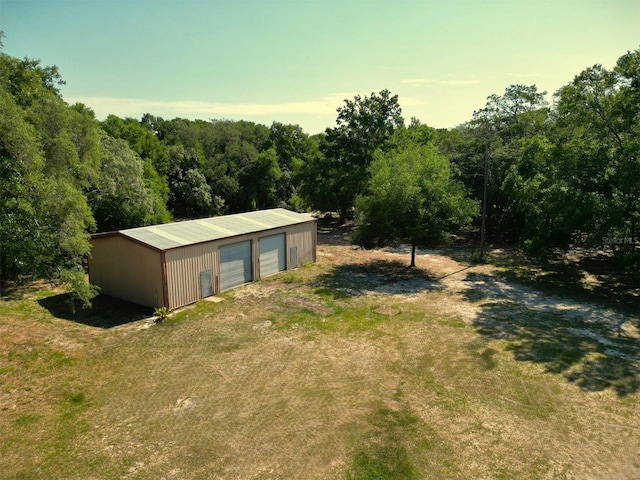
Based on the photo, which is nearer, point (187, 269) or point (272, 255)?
point (187, 269)

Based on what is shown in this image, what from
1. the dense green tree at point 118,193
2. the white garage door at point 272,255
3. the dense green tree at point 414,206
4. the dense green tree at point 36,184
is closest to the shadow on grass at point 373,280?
the dense green tree at point 414,206

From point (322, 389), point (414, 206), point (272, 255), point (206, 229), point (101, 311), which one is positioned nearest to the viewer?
point (322, 389)

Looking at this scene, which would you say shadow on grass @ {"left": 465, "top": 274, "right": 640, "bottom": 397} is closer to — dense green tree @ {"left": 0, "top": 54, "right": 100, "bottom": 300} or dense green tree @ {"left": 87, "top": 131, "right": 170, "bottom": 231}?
dense green tree @ {"left": 0, "top": 54, "right": 100, "bottom": 300}

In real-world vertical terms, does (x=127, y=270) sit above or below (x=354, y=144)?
below

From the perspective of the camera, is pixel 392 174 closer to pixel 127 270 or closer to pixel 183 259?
pixel 183 259

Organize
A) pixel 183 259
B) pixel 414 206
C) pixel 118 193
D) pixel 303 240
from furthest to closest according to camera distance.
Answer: pixel 118 193 → pixel 303 240 → pixel 414 206 → pixel 183 259

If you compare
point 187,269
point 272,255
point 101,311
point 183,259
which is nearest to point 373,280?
point 272,255

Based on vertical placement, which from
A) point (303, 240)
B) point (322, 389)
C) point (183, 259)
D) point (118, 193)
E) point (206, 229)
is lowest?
point (322, 389)

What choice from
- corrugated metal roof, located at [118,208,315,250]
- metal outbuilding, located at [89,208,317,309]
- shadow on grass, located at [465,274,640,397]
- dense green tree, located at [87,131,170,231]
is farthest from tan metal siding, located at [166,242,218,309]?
dense green tree, located at [87,131,170,231]
